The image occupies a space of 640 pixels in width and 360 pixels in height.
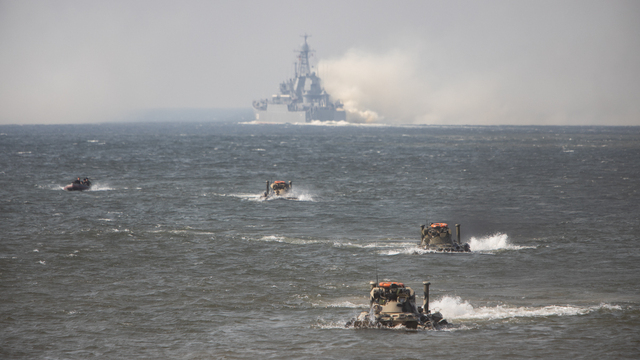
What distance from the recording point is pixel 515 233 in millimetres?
44031

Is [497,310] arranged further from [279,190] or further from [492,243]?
[279,190]

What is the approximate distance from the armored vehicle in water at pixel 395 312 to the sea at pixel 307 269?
1.18ft

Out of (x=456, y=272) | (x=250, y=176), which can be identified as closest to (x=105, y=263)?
(x=456, y=272)

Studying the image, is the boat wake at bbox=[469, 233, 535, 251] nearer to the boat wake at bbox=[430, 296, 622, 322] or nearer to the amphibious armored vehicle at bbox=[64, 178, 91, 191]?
the boat wake at bbox=[430, 296, 622, 322]

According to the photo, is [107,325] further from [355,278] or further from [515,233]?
[515,233]

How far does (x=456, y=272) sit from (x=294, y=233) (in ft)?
45.6

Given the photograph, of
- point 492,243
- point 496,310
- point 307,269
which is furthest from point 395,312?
point 492,243

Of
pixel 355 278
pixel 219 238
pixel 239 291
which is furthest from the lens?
pixel 219 238

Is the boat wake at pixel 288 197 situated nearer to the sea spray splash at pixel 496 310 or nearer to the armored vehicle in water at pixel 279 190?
the armored vehicle in water at pixel 279 190

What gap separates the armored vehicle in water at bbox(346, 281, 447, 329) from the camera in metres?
24.0

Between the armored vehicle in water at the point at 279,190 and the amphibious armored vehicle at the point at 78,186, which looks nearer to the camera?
the armored vehicle in water at the point at 279,190

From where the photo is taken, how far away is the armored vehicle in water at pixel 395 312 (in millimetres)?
23969

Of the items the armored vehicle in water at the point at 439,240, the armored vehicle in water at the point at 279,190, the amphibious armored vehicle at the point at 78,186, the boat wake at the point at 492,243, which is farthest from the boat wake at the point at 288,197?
the armored vehicle in water at the point at 439,240

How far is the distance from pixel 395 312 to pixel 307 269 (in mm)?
10242
